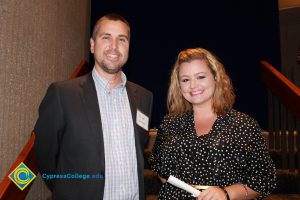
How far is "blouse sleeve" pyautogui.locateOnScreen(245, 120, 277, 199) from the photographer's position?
1.46m

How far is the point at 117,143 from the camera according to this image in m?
1.64

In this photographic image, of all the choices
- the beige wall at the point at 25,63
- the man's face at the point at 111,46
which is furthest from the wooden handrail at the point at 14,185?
the man's face at the point at 111,46

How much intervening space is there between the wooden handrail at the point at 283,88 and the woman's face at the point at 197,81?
5.03 ft

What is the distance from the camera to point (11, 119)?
2.02m

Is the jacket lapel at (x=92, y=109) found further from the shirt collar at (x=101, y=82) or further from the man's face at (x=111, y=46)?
the man's face at (x=111, y=46)

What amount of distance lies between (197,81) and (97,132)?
0.67 meters

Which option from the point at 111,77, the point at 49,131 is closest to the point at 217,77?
the point at 111,77

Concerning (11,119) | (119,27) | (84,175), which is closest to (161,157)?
(84,175)

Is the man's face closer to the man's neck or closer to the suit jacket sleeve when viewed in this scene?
the man's neck

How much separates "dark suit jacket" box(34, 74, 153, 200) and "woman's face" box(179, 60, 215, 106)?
1.87ft

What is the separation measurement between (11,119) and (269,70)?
10.3 feet

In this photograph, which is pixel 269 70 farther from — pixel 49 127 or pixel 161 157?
pixel 49 127

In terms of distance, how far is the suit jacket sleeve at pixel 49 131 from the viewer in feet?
5.13

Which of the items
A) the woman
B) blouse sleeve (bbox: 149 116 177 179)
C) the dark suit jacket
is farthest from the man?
the woman
